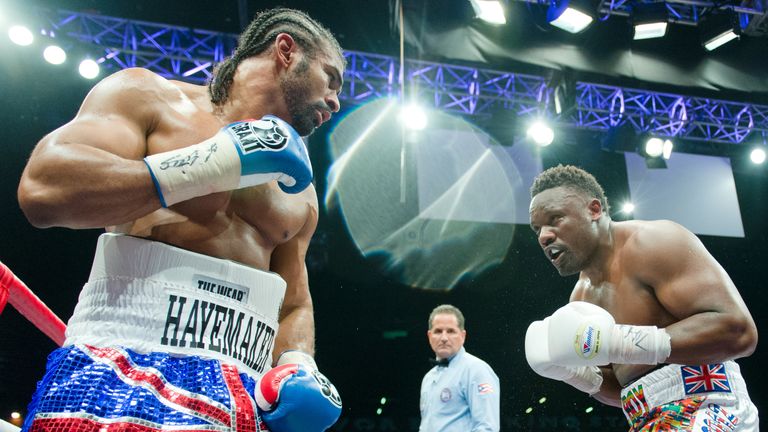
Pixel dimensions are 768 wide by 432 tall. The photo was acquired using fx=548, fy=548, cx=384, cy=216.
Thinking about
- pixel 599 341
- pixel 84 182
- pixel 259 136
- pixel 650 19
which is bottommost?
pixel 599 341

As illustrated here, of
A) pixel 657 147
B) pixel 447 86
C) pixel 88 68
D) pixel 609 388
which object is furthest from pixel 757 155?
pixel 88 68

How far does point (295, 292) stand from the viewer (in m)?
1.54

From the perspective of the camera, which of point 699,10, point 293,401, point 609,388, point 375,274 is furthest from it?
Answer: point 375,274

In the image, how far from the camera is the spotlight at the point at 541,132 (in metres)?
6.09

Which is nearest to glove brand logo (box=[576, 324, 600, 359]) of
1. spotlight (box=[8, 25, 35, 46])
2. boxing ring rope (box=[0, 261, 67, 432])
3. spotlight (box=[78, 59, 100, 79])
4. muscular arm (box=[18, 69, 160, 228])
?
muscular arm (box=[18, 69, 160, 228])

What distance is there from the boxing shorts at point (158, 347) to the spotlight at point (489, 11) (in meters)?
4.23

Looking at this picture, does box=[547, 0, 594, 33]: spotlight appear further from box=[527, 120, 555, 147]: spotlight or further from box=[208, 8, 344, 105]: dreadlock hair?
box=[208, 8, 344, 105]: dreadlock hair

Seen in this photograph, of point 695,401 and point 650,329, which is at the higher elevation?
point 650,329

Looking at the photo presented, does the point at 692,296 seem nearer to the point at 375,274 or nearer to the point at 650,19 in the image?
the point at 650,19

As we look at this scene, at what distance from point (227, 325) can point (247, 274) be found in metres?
0.12

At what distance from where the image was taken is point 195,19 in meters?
4.98

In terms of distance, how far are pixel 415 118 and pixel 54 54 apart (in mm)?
3412

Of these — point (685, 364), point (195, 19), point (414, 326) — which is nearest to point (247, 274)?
point (685, 364)

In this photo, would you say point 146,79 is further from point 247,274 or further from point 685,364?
point 685,364
